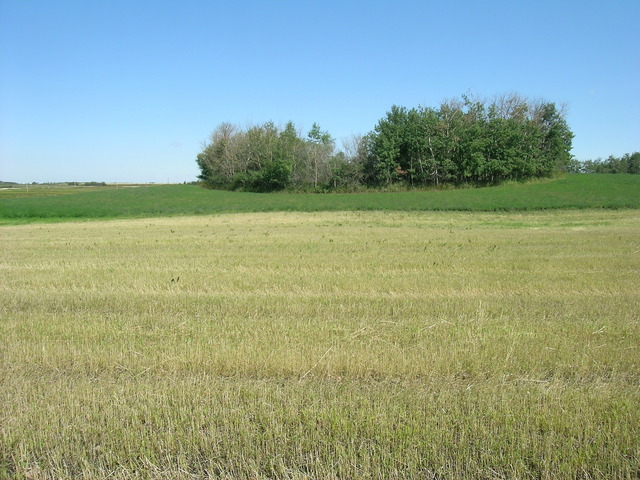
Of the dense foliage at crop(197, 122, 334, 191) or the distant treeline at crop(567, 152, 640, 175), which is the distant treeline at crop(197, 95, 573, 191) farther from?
the distant treeline at crop(567, 152, 640, 175)

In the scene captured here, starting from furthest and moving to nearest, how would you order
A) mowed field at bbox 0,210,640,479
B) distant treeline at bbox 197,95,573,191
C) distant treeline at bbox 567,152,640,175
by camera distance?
distant treeline at bbox 567,152,640,175
distant treeline at bbox 197,95,573,191
mowed field at bbox 0,210,640,479

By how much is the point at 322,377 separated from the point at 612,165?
176 meters

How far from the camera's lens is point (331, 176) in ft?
271

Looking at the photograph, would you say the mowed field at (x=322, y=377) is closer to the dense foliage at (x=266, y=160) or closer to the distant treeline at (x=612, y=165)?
the dense foliage at (x=266, y=160)

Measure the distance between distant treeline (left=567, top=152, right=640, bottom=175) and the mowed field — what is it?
152 meters

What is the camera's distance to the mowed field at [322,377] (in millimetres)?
3631

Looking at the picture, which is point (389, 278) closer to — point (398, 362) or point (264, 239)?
point (398, 362)

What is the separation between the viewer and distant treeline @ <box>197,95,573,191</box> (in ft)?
242

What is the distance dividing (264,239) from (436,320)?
524 inches

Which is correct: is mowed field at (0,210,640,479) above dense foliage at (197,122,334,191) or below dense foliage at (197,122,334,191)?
below

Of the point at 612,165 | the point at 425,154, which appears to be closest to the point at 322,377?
the point at 425,154

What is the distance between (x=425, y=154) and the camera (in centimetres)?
7781

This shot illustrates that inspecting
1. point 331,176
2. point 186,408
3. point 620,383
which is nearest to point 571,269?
point 620,383

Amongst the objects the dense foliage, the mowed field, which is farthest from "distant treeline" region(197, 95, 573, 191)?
the mowed field
